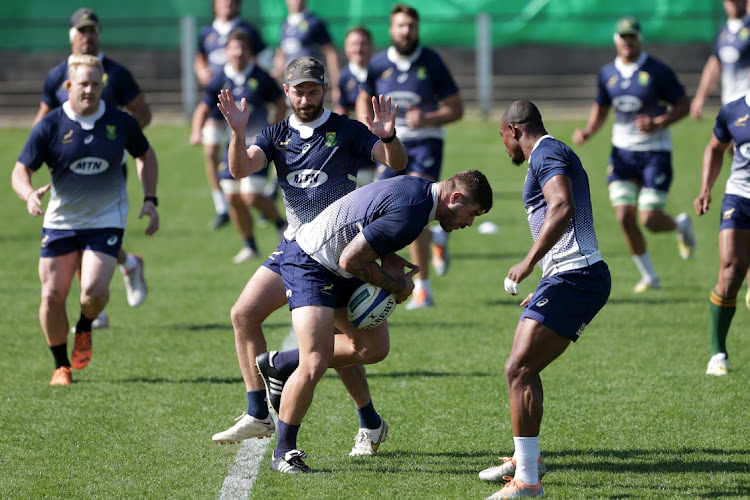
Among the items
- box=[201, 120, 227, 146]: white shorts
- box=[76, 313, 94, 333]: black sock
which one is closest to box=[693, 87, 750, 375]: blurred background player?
box=[76, 313, 94, 333]: black sock

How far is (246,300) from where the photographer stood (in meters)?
6.38

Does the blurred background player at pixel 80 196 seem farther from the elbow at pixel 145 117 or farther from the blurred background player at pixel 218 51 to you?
the blurred background player at pixel 218 51

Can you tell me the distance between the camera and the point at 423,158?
10.7 m

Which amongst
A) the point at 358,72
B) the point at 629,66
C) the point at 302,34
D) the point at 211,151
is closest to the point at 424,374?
the point at 629,66

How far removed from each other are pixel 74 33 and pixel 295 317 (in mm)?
4655

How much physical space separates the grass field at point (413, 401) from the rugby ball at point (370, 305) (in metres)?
0.83

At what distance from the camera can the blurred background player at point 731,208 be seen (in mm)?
7707

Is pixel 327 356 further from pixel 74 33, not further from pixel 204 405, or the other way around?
pixel 74 33

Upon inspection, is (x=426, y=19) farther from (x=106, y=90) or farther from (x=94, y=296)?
(x=94, y=296)

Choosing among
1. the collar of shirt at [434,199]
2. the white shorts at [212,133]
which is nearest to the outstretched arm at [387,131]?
the collar of shirt at [434,199]

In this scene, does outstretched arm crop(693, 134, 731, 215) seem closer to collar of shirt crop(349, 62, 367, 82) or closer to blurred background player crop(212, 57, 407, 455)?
blurred background player crop(212, 57, 407, 455)

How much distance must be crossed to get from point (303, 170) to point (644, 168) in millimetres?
5617

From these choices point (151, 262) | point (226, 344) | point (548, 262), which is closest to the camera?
point (548, 262)

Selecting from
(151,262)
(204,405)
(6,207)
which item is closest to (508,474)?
(204,405)
